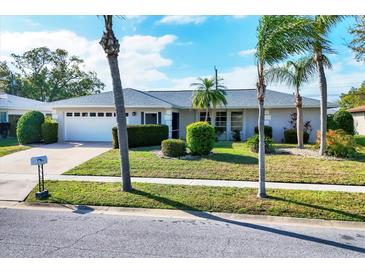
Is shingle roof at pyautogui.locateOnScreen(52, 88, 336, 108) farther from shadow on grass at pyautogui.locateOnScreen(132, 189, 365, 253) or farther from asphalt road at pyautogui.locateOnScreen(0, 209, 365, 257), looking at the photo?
asphalt road at pyautogui.locateOnScreen(0, 209, 365, 257)

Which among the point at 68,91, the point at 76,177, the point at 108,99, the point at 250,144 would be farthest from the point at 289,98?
the point at 68,91

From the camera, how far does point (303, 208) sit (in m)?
6.36

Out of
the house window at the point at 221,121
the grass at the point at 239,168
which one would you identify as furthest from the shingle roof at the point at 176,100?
the grass at the point at 239,168

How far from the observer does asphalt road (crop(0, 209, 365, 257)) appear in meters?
4.33

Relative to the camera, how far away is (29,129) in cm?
1759

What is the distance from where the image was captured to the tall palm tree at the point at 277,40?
6.61m

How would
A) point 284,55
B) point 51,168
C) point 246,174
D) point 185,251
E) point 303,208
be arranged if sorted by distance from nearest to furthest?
point 185,251, point 303,208, point 284,55, point 246,174, point 51,168

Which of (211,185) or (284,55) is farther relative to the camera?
(211,185)

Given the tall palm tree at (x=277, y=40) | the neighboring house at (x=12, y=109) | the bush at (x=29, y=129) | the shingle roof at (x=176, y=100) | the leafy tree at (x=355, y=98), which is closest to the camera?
the tall palm tree at (x=277, y=40)

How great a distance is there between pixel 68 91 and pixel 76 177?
122 ft

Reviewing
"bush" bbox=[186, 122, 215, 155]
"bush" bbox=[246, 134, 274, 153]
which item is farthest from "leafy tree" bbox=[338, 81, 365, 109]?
"bush" bbox=[186, 122, 215, 155]

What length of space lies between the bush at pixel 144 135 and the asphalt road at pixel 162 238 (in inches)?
361

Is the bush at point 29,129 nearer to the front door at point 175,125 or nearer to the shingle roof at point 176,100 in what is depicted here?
the shingle roof at point 176,100

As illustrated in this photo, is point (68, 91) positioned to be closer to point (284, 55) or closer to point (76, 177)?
point (76, 177)
